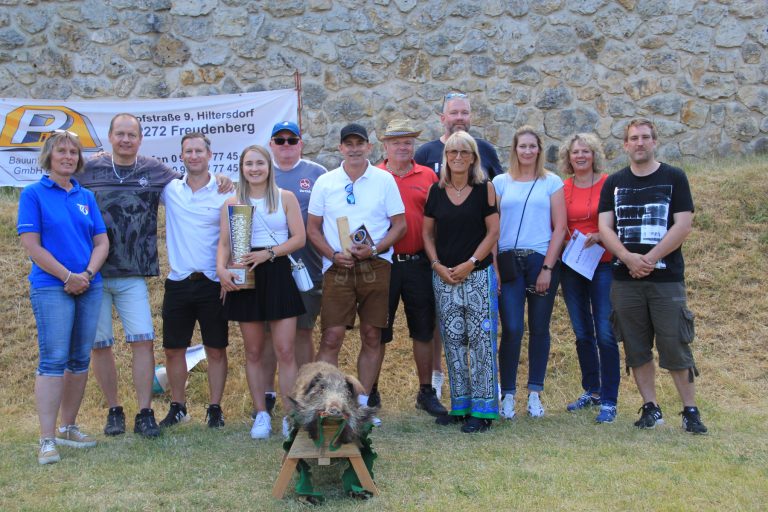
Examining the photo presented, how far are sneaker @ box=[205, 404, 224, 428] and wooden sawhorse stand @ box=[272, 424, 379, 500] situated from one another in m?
1.55

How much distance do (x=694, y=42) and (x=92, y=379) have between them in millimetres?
7483

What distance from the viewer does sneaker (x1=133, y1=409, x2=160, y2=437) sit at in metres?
5.08

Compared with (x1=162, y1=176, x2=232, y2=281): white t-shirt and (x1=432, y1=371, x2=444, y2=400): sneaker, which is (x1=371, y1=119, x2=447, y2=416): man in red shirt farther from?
(x1=162, y1=176, x2=232, y2=281): white t-shirt

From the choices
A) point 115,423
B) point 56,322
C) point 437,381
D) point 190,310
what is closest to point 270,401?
point 190,310

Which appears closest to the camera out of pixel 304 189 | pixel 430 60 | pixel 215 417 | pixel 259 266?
pixel 259 266

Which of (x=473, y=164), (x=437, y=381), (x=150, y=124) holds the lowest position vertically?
(x=437, y=381)

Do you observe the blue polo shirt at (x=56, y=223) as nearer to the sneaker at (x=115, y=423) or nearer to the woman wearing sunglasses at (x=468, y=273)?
the sneaker at (x=115, y=423)

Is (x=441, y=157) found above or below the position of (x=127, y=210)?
above

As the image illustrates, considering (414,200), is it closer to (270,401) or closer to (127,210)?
(270,401)

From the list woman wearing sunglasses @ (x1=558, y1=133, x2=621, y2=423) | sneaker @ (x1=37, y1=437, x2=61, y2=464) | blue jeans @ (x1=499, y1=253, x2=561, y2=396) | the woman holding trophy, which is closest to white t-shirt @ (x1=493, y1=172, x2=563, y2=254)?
blue jeans @ (x1=499, y1=253, x2=561, y2=396)

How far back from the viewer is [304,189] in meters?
5.74

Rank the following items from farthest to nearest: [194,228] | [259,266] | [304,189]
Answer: [304,189], [194,228], [259,266]

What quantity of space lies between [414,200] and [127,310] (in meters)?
2.11

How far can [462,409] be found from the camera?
17.3 feet
